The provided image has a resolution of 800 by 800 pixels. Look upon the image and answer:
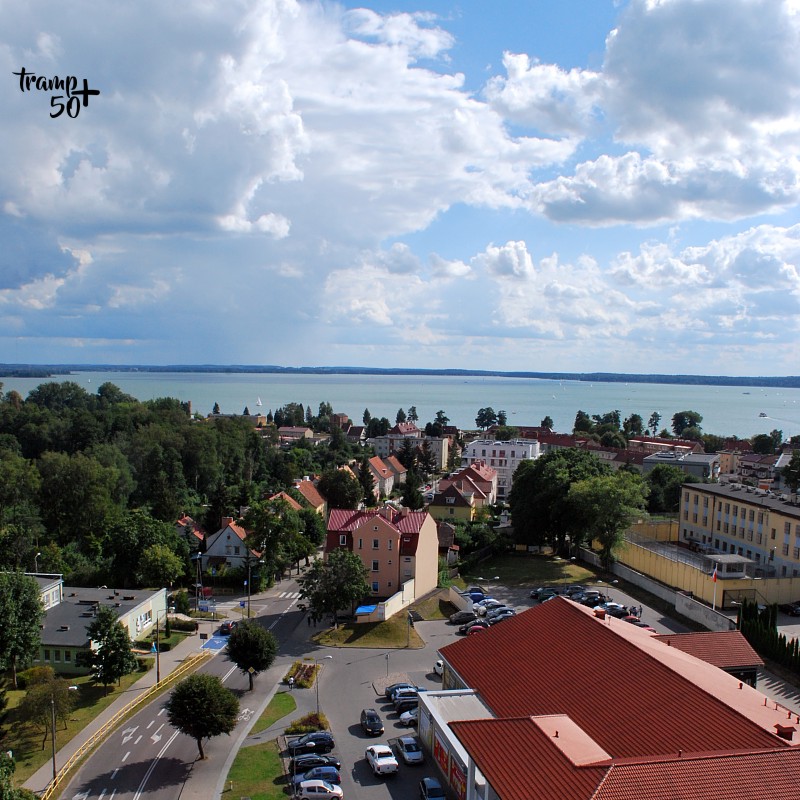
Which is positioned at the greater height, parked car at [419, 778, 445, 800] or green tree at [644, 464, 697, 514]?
green tree at [644, 464, 697, 514]

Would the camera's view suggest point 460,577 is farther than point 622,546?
Yes

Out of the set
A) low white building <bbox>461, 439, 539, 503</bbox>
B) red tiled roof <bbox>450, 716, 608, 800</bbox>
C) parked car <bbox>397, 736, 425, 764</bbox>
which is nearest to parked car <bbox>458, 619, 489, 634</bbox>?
parked car <bbox>397, 736, 425, 764</bbox>

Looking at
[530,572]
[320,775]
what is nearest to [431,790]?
[320,775]

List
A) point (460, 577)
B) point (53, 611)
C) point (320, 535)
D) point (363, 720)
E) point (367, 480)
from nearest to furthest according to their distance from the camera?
point (363, 720)
point (53, 611)
point (460, 577)
point (320, 535)
point (367, 480)

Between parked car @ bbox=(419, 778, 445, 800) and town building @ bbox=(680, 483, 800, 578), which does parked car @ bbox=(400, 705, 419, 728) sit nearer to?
parked car @ bbox=(419, 778, 445, 800)

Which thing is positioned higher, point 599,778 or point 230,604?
point 599,778

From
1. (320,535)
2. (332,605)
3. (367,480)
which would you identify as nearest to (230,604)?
(332,605)

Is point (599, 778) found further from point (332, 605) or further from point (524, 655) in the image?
point (332, 605)
